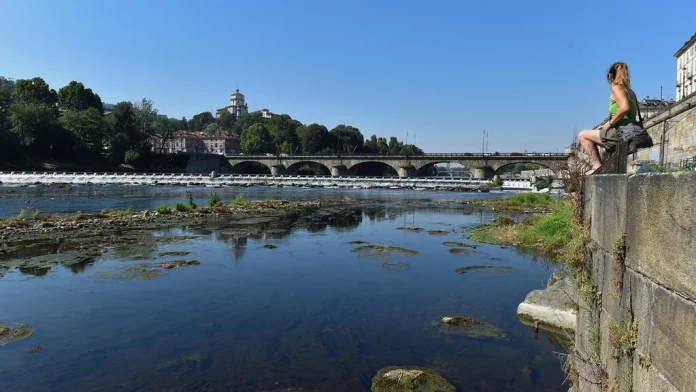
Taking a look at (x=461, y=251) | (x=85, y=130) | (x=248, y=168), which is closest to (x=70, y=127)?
(x=85, y=130)

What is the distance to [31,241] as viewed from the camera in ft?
54.8

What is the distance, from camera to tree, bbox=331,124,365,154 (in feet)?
480

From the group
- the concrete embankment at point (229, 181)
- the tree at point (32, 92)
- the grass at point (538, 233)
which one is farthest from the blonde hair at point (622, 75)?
the tree at point (32, 92)

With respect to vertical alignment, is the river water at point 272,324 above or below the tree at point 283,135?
below

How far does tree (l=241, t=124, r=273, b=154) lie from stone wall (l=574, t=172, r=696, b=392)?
13935cm

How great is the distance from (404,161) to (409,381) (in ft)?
282

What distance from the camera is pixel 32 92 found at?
9950cm

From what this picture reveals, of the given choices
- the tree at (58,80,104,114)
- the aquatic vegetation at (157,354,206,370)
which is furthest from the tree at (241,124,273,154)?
the aquatic vegetation at (157,354,206,370)

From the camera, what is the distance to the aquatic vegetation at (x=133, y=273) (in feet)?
38.1

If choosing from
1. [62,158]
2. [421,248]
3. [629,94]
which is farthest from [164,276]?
[62,158]

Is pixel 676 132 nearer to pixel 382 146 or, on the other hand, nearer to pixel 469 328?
pixel 469 328

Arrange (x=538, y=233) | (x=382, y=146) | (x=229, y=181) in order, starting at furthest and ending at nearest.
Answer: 1. (x=382, y=146)
2. (x=229, y=181)
3. (x=538, y=233)

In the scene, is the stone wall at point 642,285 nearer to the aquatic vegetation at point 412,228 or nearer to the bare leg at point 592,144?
the bare leg at point 592,144

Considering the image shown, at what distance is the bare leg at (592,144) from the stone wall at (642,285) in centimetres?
92
